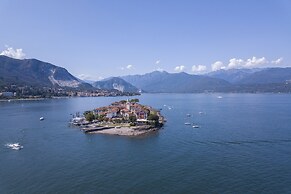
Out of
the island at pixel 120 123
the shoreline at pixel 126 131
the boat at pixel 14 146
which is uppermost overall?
the island at pixel 120 123

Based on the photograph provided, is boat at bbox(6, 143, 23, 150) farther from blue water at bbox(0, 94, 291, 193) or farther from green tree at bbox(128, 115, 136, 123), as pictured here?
green tree at bbox(128, 115, 136, 123)

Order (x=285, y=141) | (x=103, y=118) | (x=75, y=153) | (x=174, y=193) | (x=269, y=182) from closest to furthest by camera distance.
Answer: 1. (x=174, y=193)
2. (x=269, y=182)
3. (x=75, y=153)
4. (x=285, y=141)
5. (x=103, y=118)

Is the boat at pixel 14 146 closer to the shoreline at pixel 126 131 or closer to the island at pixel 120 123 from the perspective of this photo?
the island at pixel 120 123

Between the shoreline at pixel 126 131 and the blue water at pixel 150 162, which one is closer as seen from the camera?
the blue water at pixel 150 162

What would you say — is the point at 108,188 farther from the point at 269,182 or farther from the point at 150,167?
the point at 269,182

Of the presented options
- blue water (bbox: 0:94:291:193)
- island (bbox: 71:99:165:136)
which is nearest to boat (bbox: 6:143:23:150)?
blue water (bbox: 0:94:291:193)

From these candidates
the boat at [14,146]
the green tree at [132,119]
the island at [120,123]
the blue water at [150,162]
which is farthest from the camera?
the green tree at [132,119]

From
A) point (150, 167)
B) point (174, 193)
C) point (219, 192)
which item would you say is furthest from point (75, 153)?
point (219, 192)

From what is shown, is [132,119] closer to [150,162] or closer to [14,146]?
[14,146]

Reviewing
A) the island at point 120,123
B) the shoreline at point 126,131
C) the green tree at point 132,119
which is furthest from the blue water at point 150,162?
the green tree at point 132,119

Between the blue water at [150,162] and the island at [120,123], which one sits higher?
the island at [120,123]

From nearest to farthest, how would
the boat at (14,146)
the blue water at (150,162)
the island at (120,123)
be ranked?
the blue water at (150,162) < the boat at (14,146) < the island at (120,123)
